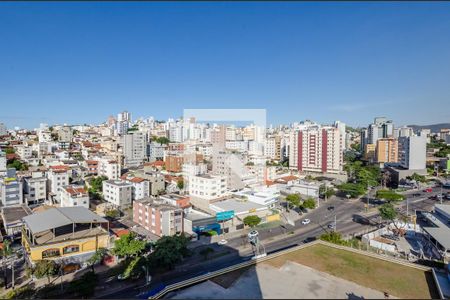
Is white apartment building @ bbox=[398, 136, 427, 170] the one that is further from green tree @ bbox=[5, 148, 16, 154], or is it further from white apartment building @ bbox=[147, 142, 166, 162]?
green tree @ bbox=[5, 148, 16, 154]

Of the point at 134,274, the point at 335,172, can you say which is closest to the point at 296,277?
the point at 134,274

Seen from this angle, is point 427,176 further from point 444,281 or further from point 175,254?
point 175,254

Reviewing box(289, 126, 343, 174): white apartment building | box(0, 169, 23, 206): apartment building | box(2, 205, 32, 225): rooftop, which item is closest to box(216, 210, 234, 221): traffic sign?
box(2, 205, 32, 225): rooftop

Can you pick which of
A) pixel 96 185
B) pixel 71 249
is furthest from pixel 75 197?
pixel 71 249

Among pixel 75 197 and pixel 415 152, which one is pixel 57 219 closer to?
pixel 75 197

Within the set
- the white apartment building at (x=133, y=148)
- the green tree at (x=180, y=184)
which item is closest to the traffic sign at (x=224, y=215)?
the green tree at (x=180, y=184)
